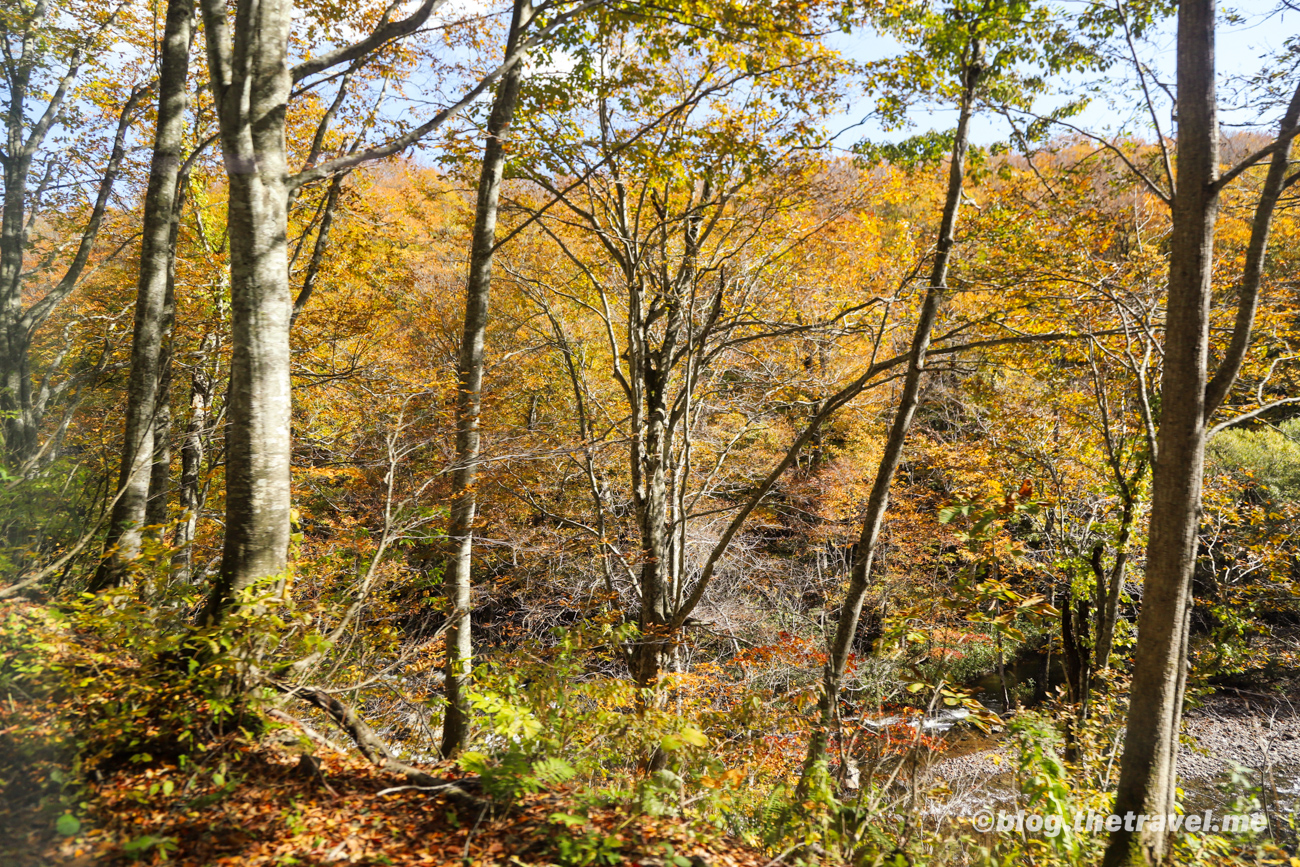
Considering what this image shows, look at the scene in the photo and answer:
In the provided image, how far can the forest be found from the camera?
3004mm

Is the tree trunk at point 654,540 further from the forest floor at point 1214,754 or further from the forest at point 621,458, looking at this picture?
the forest floor at point 1214,754

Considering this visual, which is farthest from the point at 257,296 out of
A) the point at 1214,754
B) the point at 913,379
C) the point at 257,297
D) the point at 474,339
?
the point at 1214,754

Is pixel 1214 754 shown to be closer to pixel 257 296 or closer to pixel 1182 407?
pixel 1182 407

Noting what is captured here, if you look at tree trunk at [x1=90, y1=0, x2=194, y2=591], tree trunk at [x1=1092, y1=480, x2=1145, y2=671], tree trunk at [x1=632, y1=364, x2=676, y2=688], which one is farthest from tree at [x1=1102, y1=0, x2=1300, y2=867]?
tree trunk at [x1=90, y1=0, x2=194, y2=591]

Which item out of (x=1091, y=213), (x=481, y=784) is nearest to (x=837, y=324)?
(x=1091, y=213)

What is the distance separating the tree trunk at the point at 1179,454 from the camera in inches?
162

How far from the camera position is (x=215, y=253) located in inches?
350

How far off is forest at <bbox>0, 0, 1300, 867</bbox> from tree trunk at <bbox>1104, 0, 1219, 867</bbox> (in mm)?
26

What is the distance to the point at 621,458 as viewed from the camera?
1284 cm

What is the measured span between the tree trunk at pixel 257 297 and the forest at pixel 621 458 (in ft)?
0.08

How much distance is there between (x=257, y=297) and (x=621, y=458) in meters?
9.66

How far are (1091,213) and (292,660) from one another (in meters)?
9.16

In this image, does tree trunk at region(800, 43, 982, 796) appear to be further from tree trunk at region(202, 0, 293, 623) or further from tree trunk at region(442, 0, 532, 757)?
tree trunk at region(202, 0, 293, 623)

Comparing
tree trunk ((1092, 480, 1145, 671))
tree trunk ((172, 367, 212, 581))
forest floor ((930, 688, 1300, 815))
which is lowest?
forest floor ((930, 688, 1300, 815))
